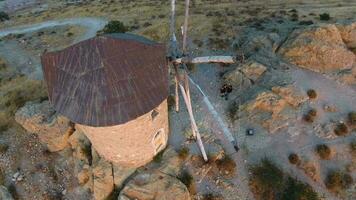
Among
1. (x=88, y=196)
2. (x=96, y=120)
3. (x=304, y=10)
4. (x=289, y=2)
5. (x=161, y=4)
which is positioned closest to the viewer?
(x=96, y=120)

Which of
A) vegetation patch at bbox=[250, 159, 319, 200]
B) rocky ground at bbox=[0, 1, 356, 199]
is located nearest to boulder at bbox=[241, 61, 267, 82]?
rocky ground at bbox=[0, 1, 356, 199]

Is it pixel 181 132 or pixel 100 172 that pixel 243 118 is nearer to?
pixel 181 132

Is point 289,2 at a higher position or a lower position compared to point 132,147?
higher

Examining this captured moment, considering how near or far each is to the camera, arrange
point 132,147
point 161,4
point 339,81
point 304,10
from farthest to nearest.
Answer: point 161,4 → point 304,10 → point 339,81 → point 132,147

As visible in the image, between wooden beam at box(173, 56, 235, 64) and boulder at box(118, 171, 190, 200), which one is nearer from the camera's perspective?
wooden beam at box(173, 56, 235, 64)

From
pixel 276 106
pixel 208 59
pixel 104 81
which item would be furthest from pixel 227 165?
pixel 104 81

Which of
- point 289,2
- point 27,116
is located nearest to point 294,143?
point 27,116

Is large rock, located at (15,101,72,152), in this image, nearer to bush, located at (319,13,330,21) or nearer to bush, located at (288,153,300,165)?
bush, located at (288,153,300,165)

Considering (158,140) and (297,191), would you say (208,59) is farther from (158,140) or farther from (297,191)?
(297,191)
